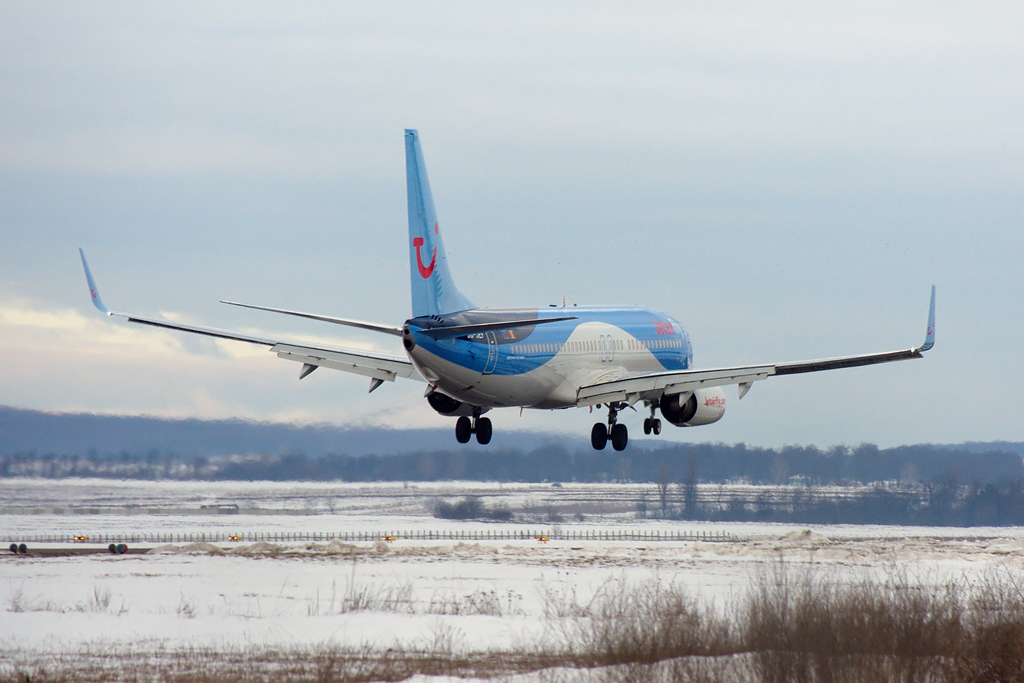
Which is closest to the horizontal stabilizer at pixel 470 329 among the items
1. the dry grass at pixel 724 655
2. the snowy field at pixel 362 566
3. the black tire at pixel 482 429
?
the black tire at pixel 482 429

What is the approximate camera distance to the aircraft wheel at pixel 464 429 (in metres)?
49.1

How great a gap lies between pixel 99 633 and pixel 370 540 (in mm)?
42172

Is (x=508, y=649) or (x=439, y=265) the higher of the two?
(x=439, y=265)

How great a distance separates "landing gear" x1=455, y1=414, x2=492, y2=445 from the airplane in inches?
1.6

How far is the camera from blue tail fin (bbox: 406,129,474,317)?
44.0m

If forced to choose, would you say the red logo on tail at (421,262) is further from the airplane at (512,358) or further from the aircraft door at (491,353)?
the aircraft door at (491,353)

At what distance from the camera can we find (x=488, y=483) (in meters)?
101

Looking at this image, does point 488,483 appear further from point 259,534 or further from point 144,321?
point 144,321

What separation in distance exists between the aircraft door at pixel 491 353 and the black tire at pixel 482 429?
4649 millimetres

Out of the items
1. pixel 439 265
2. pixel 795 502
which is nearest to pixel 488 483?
pixel 795 502

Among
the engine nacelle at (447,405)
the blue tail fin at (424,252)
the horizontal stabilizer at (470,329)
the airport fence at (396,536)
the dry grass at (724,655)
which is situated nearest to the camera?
the dry grass at (724,655)

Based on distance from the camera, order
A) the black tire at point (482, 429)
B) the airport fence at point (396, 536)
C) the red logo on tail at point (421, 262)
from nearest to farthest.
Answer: the red logo on tail at point (421, 262) → the black tire at point (482, 429) → the airport fence at point (396, 536)

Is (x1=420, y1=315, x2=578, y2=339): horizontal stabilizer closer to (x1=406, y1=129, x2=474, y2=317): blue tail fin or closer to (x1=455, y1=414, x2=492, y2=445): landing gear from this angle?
(x1=406, y1=129, x2=474, y2=317): blue tail fin

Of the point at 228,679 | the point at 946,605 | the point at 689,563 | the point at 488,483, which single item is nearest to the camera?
the point at 228,679
